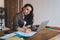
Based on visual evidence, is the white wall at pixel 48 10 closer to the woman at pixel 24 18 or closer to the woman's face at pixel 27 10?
the woman at pixel 24 18

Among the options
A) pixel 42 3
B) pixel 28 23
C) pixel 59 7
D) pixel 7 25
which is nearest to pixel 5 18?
pixel 7 25

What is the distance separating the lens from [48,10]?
4.54 meters

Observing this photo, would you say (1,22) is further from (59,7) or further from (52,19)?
(59,7)

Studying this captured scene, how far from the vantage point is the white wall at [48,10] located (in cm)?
443

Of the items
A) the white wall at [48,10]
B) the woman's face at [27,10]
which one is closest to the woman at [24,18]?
the woman's face at [27,10]

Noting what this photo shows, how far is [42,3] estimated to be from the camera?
4.56 m

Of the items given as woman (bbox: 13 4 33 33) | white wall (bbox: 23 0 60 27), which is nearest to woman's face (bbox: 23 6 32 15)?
woman (bbox: 13 4 33 33)

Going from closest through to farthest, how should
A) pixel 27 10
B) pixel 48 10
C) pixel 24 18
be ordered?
pixel 27 10 → pixel 24 18 → pixel 48 10

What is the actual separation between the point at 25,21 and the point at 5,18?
2246 mm

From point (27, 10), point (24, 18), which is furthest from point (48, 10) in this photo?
point (27, 10)

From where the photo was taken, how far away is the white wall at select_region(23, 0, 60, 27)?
4426 millimetres

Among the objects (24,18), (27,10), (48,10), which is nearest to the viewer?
(27,10)

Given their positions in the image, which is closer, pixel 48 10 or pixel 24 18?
pixel 24 18

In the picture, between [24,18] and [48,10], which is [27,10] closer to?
[24,18]
